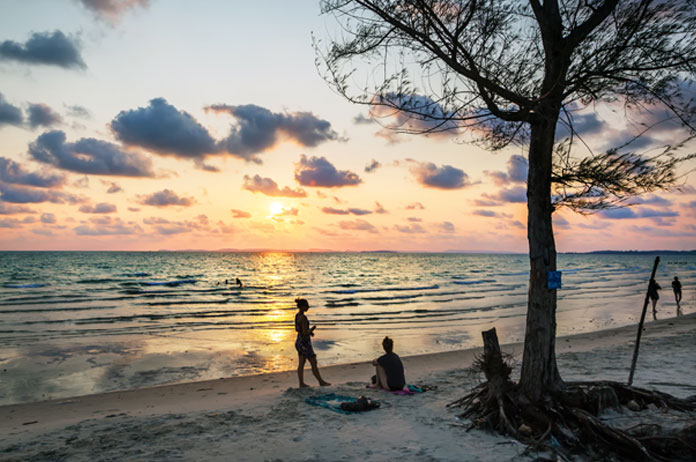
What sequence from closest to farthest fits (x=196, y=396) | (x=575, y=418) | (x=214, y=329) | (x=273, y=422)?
(x=575, y=418), (x=273, y=422), (x=196, y=396), (x=214, y=329)

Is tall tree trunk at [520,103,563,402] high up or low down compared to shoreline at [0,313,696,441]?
up

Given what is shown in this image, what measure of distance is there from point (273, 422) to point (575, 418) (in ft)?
16.4

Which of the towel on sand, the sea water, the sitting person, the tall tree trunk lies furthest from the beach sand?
the sea water

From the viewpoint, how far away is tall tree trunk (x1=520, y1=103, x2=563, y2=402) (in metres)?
7.20

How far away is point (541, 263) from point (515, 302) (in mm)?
31840

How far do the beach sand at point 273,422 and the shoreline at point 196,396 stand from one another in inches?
1.1

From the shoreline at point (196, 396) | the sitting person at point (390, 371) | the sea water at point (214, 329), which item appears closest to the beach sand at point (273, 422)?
the shoreline at point (196, 396)

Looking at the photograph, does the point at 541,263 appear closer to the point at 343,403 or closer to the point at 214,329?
the point at 343,403

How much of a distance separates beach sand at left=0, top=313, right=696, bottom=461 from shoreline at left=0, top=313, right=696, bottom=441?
29 mm

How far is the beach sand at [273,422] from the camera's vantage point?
6672 mm

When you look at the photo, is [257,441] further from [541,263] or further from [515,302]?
[515,302]

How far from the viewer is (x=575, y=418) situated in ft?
22.4

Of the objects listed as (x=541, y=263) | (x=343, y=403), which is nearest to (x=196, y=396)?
(x=343, y=403)

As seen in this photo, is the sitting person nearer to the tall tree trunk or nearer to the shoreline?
the shoreline
